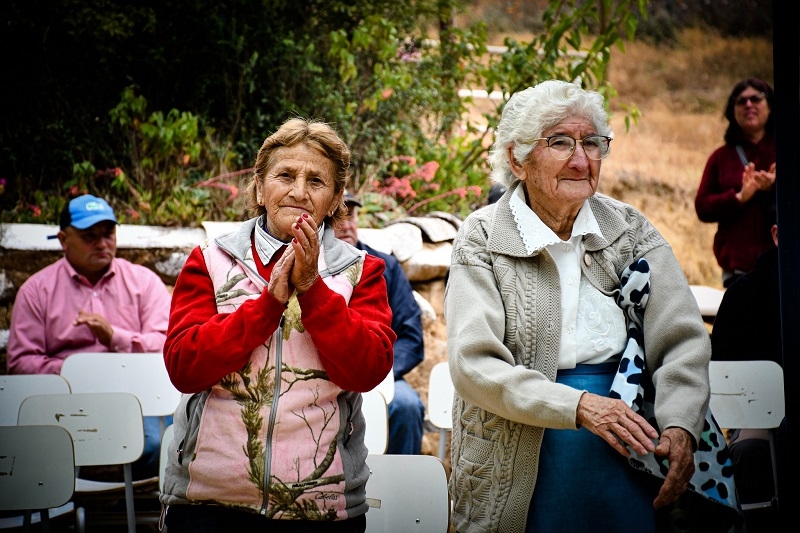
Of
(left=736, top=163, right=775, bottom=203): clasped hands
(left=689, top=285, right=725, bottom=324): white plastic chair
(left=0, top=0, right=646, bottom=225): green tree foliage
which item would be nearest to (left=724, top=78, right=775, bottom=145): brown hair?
(left=736, top=163, right=775, bottom=203): clasped hands

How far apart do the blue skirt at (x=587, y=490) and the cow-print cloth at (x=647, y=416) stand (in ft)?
0.24

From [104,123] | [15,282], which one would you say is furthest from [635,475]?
[104,123]

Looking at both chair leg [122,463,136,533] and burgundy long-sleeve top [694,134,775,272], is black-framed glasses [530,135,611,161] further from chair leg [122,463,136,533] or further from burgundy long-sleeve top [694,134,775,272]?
burgundy long-sleeve top [694,134,775,272]

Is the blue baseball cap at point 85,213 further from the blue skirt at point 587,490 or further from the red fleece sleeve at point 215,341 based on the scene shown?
the blue skirt at point 587,490

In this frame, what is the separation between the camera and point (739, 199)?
4.24 m

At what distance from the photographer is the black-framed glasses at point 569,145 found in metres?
2.11

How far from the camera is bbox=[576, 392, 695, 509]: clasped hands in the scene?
1841mm

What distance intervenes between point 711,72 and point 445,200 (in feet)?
11.6

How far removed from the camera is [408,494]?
7.38 feet

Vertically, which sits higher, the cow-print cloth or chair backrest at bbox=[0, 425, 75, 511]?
the cow-print cloth

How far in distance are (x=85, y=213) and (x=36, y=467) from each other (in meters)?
1.73

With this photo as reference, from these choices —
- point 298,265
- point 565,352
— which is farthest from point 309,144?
point 565,352

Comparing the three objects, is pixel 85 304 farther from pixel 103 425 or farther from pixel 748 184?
pixel 748 184

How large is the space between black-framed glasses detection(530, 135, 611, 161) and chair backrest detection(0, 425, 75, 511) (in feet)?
5.48
